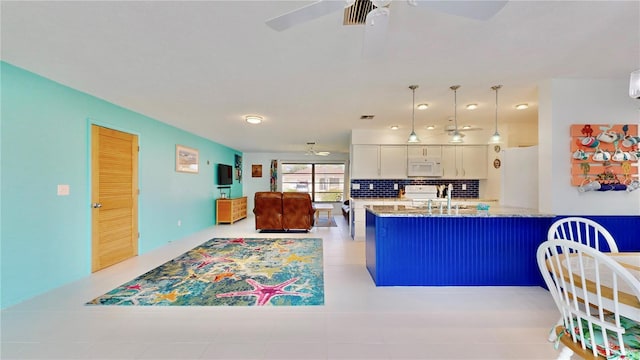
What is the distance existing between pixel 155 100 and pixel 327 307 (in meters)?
3.25

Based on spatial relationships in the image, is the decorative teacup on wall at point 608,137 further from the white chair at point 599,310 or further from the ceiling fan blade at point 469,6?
the ceiling fan blade at point 469,6

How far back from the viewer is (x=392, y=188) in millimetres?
6312

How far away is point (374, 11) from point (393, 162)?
4.80 meters

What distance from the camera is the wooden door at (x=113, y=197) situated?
3607mm

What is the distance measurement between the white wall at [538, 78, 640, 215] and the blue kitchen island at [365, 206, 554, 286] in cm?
39

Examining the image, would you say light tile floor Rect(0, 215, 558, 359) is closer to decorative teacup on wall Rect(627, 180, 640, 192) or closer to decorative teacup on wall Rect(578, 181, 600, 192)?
decorative teacup on wall Rect(578, 181, 600, 192)

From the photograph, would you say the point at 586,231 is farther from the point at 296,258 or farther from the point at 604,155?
the point at 296,258

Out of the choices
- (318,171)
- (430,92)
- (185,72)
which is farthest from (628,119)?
(318,171)

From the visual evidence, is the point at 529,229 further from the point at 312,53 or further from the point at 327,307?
the point at 312,53

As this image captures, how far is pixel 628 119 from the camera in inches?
119

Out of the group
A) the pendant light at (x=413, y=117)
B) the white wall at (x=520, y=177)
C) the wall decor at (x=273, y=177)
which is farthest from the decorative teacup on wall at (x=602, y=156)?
the wall decor at (x=273, y=177)

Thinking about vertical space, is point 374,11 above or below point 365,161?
above

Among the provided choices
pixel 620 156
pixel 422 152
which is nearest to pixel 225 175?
pixel 422 152

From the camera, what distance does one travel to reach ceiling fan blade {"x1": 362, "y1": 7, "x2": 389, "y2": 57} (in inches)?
55.6
